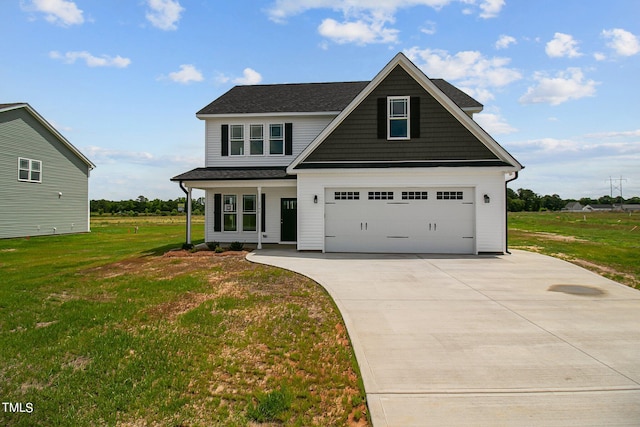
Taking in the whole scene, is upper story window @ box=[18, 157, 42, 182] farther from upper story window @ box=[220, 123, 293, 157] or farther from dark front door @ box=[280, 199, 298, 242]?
dark front door @ box=[280, 199, 298, 242]

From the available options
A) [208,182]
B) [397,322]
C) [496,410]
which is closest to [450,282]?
[397,322]

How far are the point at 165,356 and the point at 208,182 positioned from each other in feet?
35.6

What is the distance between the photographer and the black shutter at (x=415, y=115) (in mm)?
13555

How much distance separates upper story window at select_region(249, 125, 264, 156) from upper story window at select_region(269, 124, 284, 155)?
0.43 meters

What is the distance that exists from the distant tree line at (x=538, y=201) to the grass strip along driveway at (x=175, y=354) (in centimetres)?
8385

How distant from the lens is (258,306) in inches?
259

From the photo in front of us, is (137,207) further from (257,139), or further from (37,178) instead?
(257,139)

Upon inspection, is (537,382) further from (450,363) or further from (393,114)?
(393,114)

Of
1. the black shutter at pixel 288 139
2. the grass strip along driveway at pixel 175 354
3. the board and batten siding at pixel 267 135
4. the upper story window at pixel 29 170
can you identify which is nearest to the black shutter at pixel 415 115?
the board and batten siding at pixel 267 135

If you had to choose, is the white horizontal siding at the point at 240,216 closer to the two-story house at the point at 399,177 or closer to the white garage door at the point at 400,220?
the two-story house at the point at 399,177

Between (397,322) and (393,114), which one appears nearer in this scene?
(397,322)

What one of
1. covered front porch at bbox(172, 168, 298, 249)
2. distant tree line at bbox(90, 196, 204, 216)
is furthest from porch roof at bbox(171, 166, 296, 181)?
distant tree line at bbox(90, 196, 204, 216)

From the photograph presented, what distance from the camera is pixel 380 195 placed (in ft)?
45.0

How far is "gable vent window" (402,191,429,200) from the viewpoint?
44.4 ft
